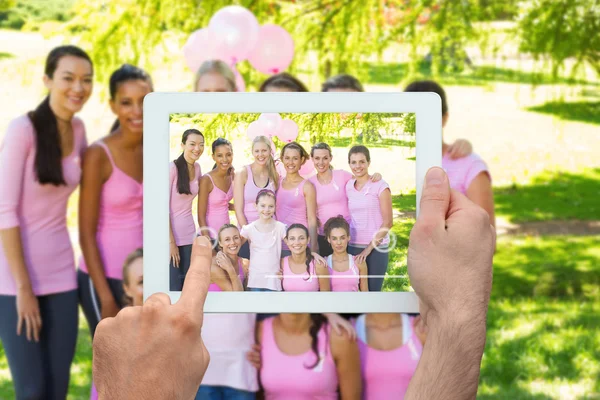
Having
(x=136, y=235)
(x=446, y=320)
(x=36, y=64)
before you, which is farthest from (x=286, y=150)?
(x=36, y=64)

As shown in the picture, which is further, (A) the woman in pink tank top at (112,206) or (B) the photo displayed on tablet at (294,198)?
(A) the woman in pink tank top at (112,206)

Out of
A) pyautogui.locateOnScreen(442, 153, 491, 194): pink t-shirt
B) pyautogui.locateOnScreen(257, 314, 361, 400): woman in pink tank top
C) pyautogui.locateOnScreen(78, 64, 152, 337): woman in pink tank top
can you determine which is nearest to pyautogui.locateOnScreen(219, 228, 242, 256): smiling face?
pyautogui.locateOnScreen(257, 314, 361, 400): woman in pink tank top

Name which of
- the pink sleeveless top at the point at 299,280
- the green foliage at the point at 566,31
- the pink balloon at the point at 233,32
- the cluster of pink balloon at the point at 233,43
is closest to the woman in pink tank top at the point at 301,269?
the pink sleeveless top at the point at 299,280

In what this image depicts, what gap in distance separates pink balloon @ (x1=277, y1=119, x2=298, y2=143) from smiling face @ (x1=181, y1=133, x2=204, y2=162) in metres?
0.11

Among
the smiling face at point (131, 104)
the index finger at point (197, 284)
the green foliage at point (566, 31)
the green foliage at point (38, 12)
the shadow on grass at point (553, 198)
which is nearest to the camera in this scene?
the index finger at point (197, 284)

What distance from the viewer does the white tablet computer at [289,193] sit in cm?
94

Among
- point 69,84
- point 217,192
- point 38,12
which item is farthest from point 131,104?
point 38,12

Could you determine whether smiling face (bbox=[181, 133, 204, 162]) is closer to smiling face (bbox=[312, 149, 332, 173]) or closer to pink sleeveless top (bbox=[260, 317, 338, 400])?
smiling face (bbox=[312, 149, 332, 173])

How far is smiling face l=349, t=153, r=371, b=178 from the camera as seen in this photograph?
3.29 feet

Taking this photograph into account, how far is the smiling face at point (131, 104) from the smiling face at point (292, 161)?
1430 millimetres

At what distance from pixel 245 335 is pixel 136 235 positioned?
0.89 m

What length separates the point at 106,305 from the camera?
2318 mm

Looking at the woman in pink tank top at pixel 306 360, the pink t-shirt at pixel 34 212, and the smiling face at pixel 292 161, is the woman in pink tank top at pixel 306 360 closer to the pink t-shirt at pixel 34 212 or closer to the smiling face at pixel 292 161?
the smiling face at pixel 292 161

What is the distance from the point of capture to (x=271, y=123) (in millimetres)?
964
